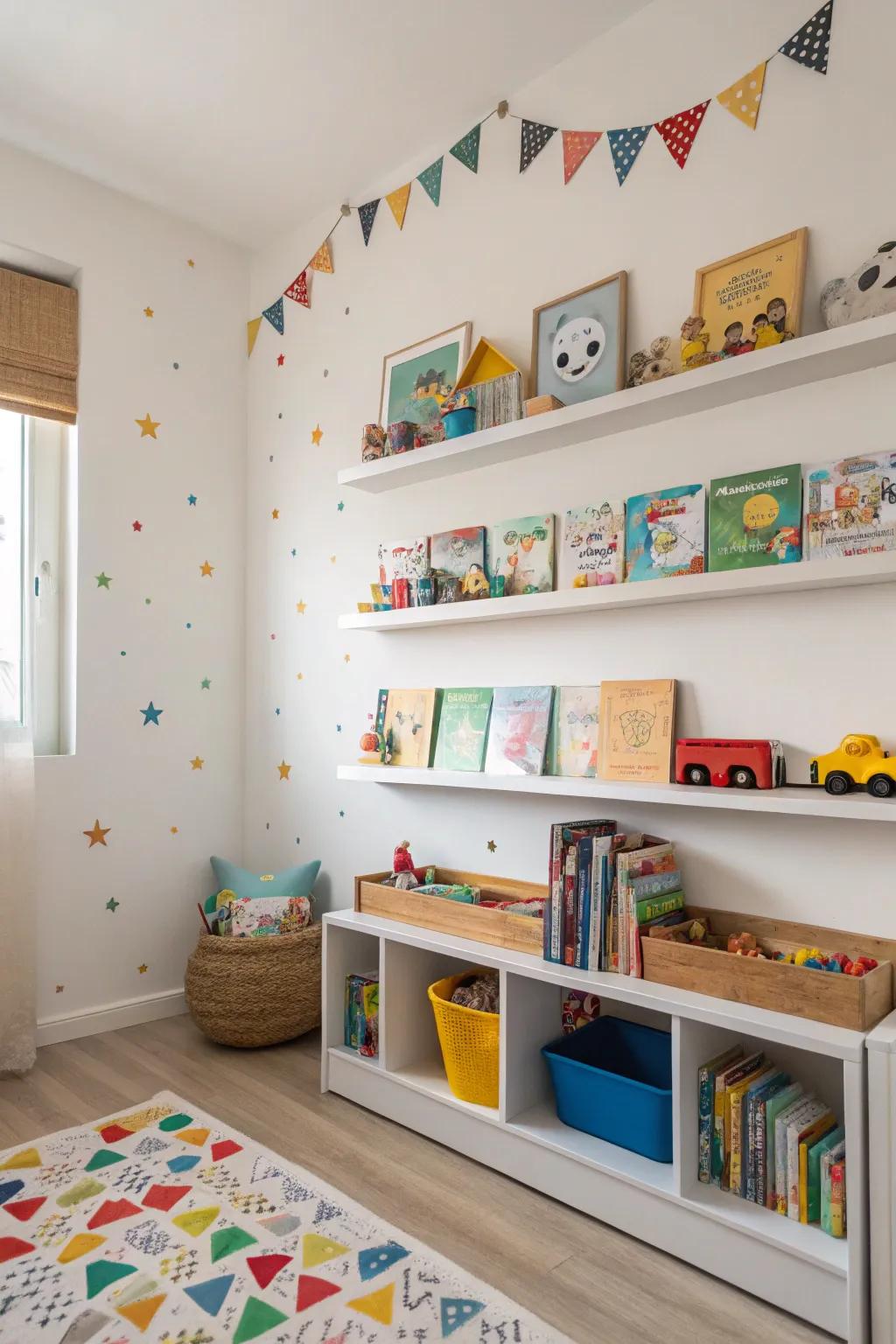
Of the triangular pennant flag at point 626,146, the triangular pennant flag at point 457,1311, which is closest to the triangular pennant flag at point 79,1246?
the triangular pennant flag at point 457,1311

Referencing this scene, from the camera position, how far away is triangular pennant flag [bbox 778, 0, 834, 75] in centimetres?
181

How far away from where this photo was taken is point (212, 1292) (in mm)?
1580

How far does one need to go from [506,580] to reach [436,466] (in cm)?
39

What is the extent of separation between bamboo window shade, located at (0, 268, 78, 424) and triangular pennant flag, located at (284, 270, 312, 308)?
70cm

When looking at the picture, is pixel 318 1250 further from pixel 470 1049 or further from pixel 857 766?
pixel 857 766

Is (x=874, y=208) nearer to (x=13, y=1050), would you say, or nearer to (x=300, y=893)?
(x=300, y=893)

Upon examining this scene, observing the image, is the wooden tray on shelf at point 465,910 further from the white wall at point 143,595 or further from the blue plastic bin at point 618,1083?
the white wall at point 143,595

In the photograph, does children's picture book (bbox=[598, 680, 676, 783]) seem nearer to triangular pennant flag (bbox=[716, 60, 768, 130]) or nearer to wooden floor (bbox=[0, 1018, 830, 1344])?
wooden floor (bbox=[0, 1018, 830, 1344])

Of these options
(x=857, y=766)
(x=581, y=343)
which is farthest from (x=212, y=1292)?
(x=581, y=343)

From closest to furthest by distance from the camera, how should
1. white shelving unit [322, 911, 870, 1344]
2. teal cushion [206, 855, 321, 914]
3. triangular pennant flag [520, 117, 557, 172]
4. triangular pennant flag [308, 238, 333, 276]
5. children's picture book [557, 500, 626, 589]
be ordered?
white shelving unit [322, 911, 870, 1344], children's picture book [557, 500, 626, 589], triangular pennant flag [520, 117, 557, 172], teal cushion [206, 855, 321, 914], triangular pennant flag [308, 238, 333, 276]

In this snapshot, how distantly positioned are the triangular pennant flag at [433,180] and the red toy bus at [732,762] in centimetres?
178

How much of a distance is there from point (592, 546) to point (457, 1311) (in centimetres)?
157

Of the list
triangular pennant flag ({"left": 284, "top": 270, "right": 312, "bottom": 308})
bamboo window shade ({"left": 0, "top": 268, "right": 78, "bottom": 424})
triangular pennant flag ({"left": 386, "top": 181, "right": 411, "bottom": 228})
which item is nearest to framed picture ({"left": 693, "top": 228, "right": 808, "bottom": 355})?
triangular pennant flag ({"left": 386, "top": 181, "right": 411, "bottom": 228})

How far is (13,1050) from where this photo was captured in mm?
2500
